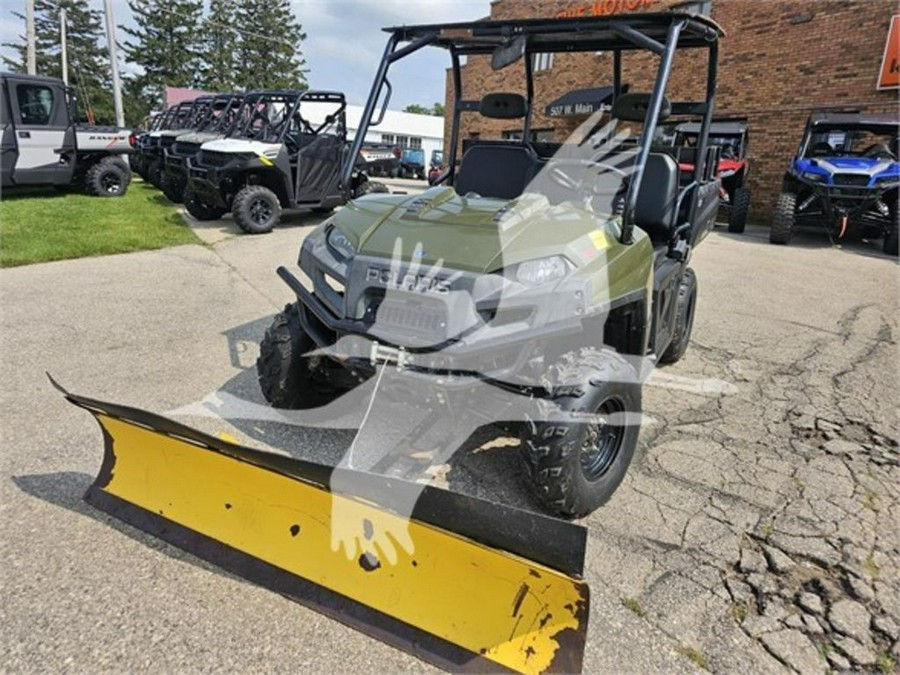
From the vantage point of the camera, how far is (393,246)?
2416 millimetres

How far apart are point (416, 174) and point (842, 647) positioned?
28.8m

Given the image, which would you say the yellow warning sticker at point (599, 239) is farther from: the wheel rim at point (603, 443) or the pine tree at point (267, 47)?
the pine tree at point (267, 47)

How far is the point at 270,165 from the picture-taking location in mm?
8984

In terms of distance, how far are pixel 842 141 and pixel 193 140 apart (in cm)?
1104

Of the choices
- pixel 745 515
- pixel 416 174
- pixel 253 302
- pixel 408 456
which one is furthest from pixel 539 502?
pixel 416 174

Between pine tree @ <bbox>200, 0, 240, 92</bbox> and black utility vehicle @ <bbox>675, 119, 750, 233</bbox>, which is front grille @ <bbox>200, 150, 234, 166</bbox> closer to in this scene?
black utility vehicle @ <bbox>675, 119, 750, 233</bbox>

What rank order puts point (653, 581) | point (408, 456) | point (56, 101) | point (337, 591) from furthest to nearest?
point (56, 101) < point (408, 456) < point (653, 581) < point (337, 591)

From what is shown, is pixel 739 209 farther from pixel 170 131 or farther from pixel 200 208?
pixel 170 131

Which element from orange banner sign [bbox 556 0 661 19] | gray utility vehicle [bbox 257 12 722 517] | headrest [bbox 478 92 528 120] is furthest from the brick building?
gray utility vehicle [bbox 257 12 722 517]

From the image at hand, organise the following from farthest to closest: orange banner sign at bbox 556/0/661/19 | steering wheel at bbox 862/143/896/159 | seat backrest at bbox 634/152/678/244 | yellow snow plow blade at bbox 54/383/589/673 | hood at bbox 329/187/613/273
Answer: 1. orange banner sign at bbox 556/0/661/19
2. steering wheel at bbox 862/143/896/159
3. seat backrest at bbox 634/152/678/244
4. hood at bbox 329/187/613/273
5. yellow snow plow blade at bbox 54/383/589/673

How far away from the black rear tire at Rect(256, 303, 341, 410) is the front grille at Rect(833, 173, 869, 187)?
9162 millimetres

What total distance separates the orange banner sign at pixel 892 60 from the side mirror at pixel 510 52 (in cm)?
1165

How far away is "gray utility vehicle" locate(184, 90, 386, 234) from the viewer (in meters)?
8.88

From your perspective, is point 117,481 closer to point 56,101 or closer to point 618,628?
point 618,628
